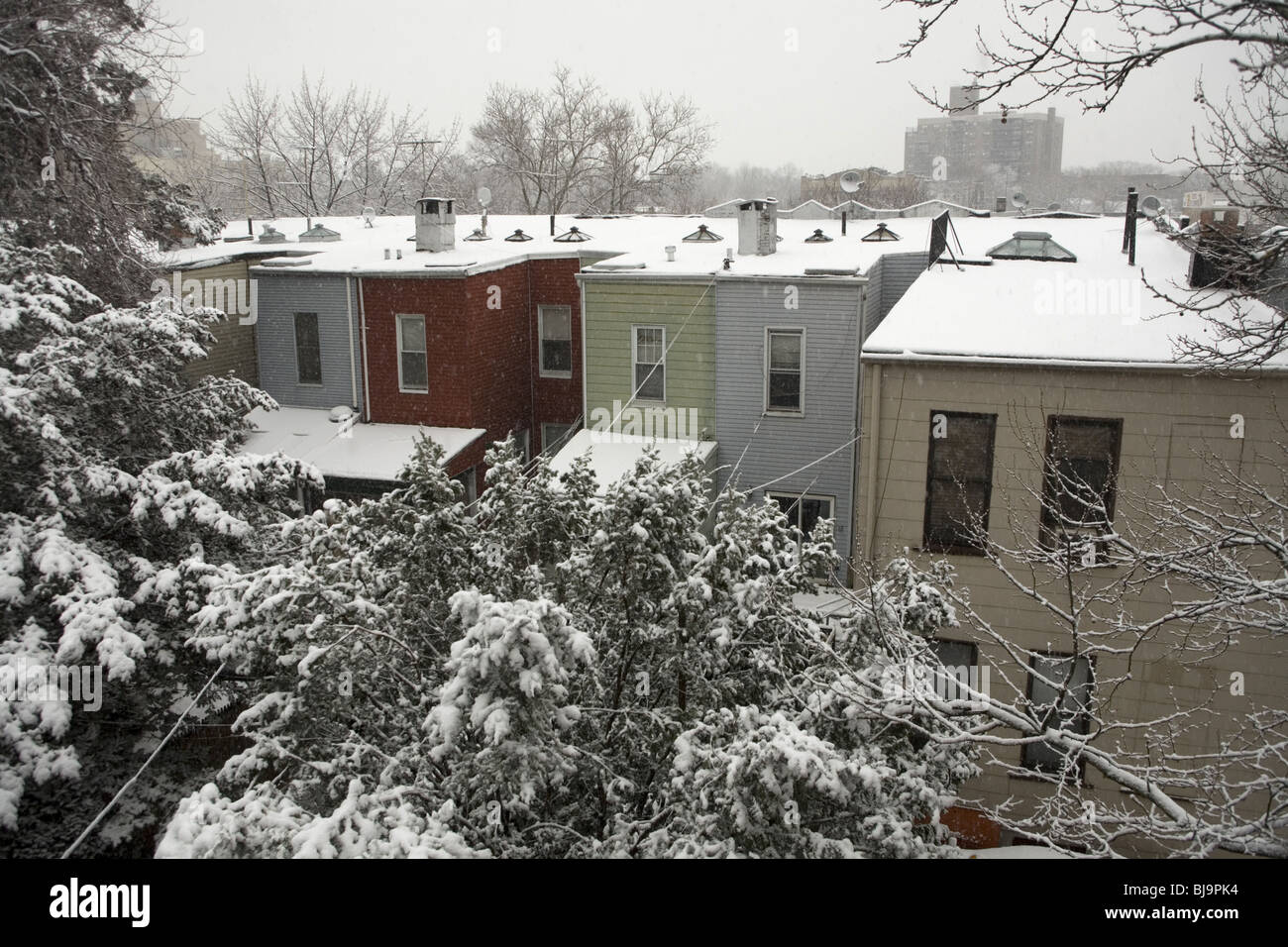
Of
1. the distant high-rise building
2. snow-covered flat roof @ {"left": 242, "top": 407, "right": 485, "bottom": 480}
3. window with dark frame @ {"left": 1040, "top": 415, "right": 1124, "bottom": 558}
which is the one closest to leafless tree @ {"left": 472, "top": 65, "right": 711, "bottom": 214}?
the distant high-rise building

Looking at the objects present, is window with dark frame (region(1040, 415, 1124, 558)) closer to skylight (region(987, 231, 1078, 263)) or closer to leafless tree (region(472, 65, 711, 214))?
skylight (region(987, 231, 1078, 263))

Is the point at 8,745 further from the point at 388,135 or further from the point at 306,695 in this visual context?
the point at 388,135

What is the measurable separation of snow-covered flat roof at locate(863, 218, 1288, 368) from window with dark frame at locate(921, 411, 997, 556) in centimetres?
85

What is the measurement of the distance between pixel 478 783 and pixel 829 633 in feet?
9.83

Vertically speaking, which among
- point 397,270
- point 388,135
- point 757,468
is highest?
point 388,135

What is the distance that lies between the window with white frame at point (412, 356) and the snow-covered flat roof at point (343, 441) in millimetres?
761

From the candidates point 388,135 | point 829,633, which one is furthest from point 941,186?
point 829,633

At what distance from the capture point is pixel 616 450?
46.3ft

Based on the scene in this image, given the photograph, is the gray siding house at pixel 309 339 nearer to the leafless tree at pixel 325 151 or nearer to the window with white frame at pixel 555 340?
the window with white frame at pixel 555 340

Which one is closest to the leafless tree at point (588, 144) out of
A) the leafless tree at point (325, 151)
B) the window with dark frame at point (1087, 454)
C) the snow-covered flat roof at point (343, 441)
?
the leafless tree at point (325, 151)

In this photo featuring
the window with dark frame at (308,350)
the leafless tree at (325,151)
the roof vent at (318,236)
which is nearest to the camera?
the window with dark frame at (308,350)

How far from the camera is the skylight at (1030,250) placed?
14.4 metres

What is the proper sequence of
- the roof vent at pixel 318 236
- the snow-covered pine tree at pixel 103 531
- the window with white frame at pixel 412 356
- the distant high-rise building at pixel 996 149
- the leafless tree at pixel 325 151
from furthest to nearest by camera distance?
the leafless tree at pixel 325 151 → the distant high-rise building at pixel 996 149 → the roof vent at pixel 318 236 → the window with white frame at pixel 412 356 → the snow-covered pine tree at pixel 103 531

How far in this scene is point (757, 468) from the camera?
14.4m
